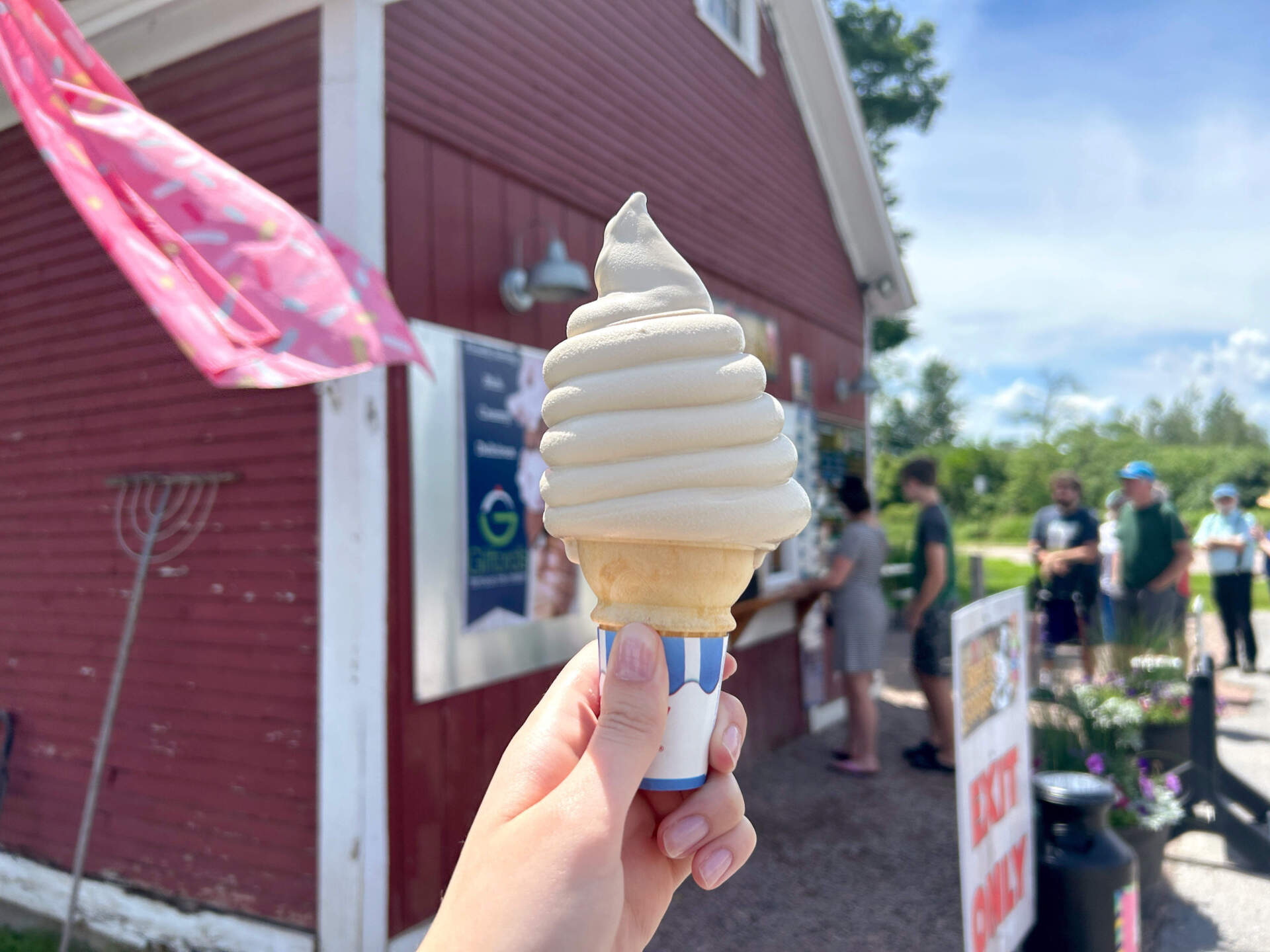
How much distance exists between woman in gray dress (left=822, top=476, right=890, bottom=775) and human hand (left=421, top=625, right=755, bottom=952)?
4.91 meters

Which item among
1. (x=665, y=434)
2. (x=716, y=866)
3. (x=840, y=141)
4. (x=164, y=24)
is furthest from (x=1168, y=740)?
(x=164, y=24)

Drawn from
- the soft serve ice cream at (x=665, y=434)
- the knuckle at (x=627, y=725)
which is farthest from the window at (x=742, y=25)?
the knuckle at (x=627, y=725)

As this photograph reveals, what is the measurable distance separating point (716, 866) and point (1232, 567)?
11.3m

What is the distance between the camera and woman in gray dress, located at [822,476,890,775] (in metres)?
6.27

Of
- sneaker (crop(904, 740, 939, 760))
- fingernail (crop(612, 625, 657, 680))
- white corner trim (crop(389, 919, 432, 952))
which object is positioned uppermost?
fingernail (crop(612, 625, 657, 680))

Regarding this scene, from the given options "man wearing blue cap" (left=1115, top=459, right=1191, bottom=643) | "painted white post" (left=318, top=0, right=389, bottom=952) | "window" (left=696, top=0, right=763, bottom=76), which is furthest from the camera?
"window" (left=696, top=0, right=763, bottom=76)

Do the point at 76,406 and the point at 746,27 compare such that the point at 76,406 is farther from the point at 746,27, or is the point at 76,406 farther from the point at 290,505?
the point at 746,27

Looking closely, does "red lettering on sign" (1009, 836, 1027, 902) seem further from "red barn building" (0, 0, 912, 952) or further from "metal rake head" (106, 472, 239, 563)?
"metal rake head" (106, 472, 239, 563)

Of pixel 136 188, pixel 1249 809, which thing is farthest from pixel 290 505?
pixel 1249 809

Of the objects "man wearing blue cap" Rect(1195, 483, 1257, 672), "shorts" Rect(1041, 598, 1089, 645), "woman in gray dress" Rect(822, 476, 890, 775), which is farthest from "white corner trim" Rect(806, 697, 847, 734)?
"man wearing blue cap" Rect(1195, 483, 1257, 672)

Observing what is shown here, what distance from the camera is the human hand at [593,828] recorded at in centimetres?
111

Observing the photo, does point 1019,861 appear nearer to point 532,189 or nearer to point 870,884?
point 870,884

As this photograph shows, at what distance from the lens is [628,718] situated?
1.22 m

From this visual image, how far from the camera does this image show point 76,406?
474 centimetres
